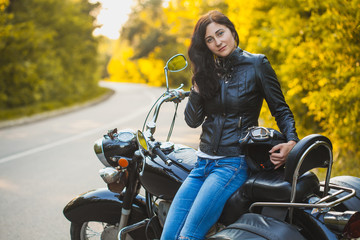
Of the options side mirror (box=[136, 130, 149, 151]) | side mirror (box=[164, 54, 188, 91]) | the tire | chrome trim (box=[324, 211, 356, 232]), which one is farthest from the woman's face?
the tire

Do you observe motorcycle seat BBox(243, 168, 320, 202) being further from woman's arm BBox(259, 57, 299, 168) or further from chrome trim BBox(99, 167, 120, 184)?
chrome trim BBox(99, 167, 120, 184)

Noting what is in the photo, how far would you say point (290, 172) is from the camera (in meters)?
1.84

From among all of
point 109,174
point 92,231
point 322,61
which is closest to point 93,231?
point 92,231

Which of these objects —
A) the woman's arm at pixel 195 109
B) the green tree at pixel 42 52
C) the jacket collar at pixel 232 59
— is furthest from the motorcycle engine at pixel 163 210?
the green tree at pixel 42 52

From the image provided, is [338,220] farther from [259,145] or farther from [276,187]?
[259,145]

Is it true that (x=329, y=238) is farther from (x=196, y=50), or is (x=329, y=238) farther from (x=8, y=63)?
(x=8, y=63)

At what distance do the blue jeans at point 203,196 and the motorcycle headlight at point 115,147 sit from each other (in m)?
0.51

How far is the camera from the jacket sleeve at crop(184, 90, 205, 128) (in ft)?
8.35

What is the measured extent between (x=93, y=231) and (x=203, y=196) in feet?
4.59

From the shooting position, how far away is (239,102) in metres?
2.36

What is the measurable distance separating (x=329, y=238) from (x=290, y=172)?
0.36 metres

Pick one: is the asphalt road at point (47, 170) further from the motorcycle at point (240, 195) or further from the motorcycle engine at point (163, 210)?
the motorcycle engine at point (163, 210)

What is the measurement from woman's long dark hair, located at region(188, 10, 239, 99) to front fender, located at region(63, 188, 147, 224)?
100cm

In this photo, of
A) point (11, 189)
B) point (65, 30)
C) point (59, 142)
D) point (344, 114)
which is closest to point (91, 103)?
point (65, 30)
